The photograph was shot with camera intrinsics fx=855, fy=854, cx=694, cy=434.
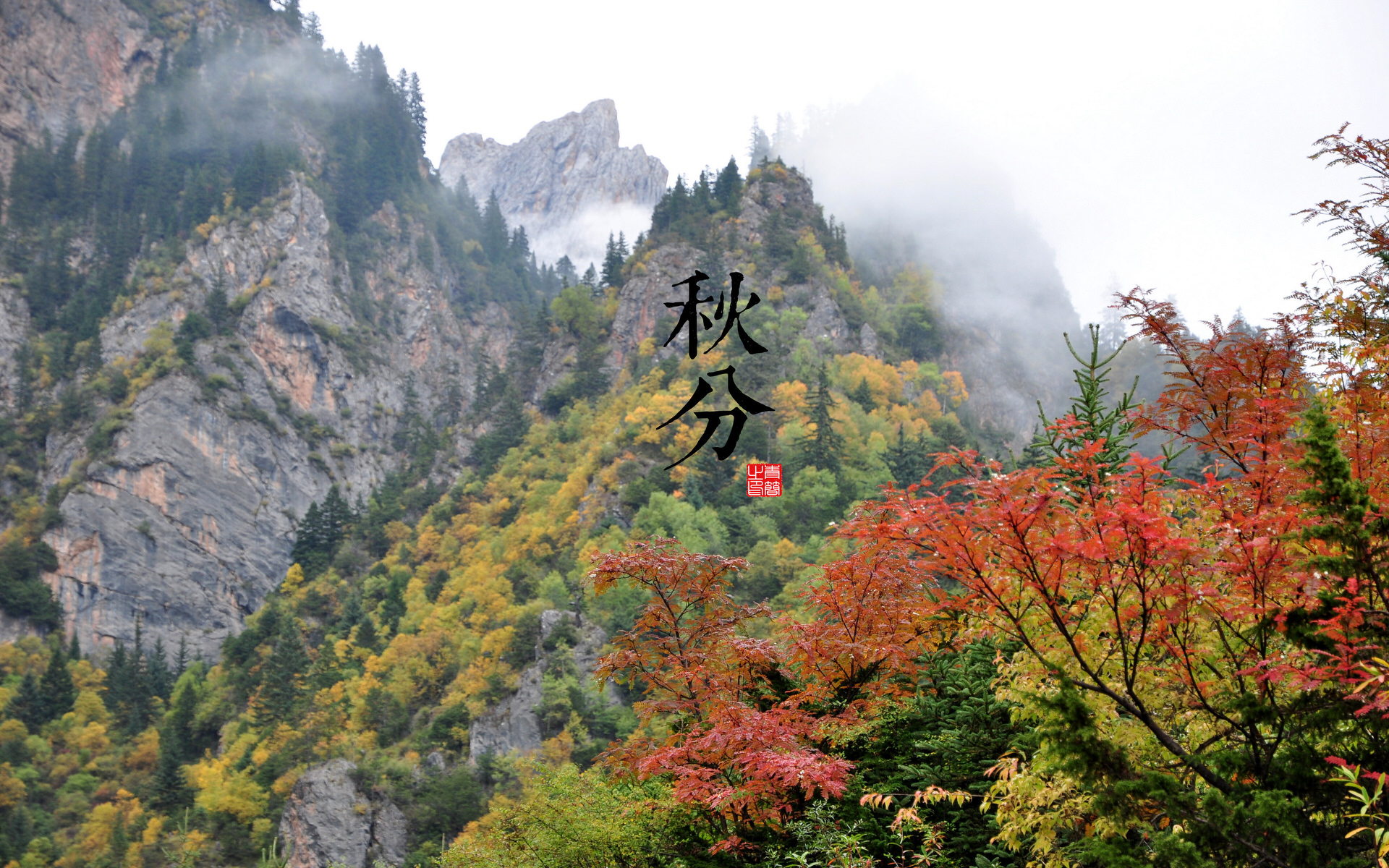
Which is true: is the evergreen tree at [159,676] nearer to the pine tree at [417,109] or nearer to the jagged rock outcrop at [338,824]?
the jagged rock outcrop at [338,824]

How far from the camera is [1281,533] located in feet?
16.3

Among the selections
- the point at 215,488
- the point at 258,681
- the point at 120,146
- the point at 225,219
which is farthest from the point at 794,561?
the point at 120,146

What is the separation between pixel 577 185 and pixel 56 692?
133 m

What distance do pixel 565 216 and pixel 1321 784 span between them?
17705 cm

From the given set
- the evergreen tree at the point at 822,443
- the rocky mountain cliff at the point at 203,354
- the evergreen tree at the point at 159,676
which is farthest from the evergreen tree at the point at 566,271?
the evergreen tree at the point at 822,443

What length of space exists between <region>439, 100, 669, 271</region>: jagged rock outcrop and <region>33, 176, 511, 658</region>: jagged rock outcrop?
212 feet

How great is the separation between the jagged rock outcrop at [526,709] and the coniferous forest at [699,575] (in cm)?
29

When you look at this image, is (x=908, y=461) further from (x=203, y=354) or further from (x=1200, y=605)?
(x=203, y=354)

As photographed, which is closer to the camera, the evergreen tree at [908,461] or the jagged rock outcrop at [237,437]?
the evergreen tree at [908,461]

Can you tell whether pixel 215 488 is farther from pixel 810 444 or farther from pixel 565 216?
pixel 565 216

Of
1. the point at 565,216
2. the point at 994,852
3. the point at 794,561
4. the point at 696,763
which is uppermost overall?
the point at 565,216

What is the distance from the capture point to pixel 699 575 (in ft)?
33.8

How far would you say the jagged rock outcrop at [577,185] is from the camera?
16912cm

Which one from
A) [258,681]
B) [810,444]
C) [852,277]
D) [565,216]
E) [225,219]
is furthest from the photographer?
[565,216]
